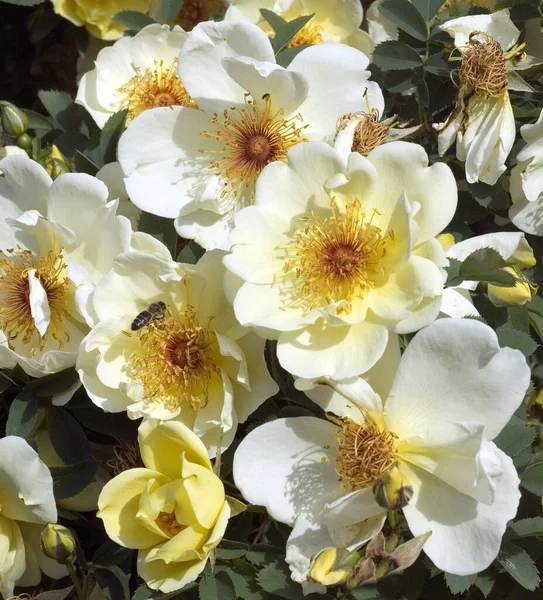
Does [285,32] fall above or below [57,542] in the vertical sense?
above

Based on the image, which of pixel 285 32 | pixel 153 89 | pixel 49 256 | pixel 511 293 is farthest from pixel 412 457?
pixel 153 89

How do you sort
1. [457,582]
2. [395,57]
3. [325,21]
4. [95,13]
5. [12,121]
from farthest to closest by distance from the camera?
[95,13] < [325,21] < [12,121] < [395,57] < [457,582]

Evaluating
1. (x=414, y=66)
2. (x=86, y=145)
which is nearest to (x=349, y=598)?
(x=414, y=66)

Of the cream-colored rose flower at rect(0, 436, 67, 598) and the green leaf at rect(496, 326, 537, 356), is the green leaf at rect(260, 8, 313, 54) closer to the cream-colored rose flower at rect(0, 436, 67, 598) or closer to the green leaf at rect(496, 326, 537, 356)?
the green leaf at rect(496, 326, 537, 356)

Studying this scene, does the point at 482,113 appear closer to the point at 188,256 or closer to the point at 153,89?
the point at 188,256

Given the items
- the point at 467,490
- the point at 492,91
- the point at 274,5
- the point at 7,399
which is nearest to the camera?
the point at 467,490

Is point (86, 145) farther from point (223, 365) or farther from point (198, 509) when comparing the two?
point (198, 509)
